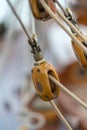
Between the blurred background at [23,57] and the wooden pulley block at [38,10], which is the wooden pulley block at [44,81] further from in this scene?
the blurred background at [23,57]

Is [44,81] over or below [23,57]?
over

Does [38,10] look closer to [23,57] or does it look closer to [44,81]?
[44,81]

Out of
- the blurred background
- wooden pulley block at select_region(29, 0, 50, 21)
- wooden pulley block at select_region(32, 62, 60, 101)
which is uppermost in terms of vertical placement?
wooden pulley block at select_region(29, 0, 50, 21)

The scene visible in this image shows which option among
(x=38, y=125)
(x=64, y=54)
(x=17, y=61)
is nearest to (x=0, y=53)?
(x=17, y=61)

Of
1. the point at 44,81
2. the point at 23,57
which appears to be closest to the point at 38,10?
the point at 44,81

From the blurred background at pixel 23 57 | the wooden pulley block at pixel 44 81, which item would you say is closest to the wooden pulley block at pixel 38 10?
the wooden pulley block at pixel 44 81

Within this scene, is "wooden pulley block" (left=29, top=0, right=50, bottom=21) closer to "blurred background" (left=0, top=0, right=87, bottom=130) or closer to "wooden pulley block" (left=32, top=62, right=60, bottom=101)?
"wooden pulley block" (left=32, top=62, right=60, bottom=101)

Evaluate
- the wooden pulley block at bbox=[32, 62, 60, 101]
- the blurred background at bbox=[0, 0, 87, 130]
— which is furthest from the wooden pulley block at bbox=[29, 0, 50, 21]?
the blurred background at bbox=[0, 0, 87, 130]

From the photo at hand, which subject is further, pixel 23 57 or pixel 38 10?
pixel 23 57
